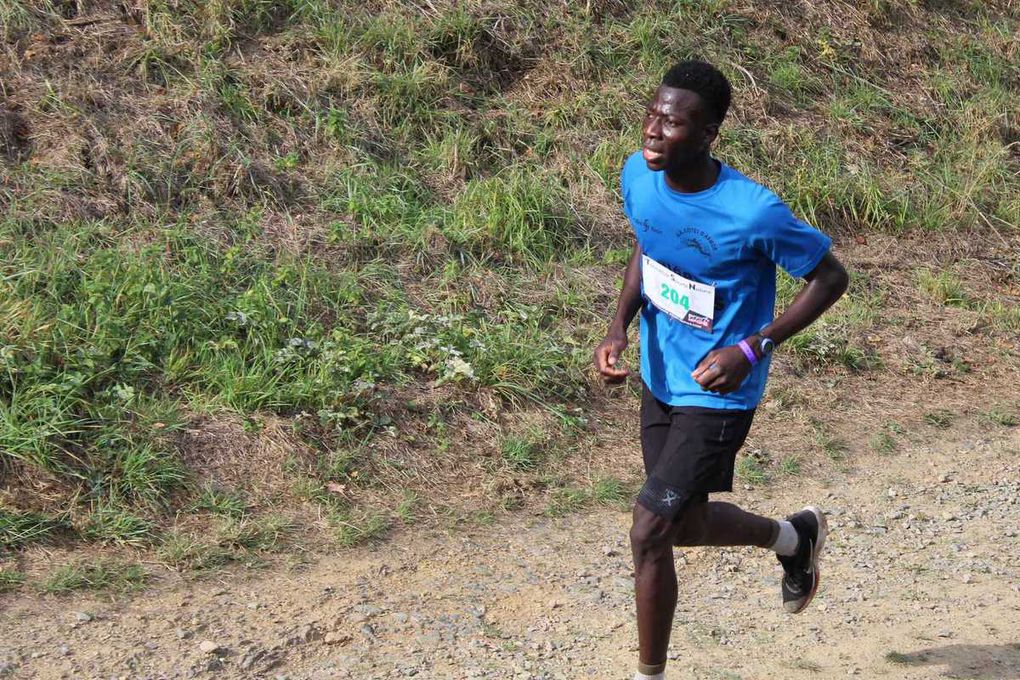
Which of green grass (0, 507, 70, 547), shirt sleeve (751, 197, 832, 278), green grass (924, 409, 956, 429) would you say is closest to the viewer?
shirt sleeve (751, 197, 832, 278)

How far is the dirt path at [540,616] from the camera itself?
3.99 m

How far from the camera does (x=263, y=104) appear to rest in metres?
6.94

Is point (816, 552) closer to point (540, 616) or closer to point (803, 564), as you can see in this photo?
point (803, 564)

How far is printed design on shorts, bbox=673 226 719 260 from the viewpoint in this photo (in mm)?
3383

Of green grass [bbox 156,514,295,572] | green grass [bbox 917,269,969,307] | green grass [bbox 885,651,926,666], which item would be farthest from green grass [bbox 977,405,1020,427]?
green grass [bbox 156,514,295,572]

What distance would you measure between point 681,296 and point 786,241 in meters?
0.33

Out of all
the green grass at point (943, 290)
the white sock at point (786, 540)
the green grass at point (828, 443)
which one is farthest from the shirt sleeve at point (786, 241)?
the green grass at point (943, 290)

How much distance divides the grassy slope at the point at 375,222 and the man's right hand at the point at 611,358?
145cm

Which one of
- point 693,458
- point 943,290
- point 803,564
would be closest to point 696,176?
point 693,458

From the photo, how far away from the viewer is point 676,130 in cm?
337

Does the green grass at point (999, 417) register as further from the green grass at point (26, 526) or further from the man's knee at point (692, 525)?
the green grass at point (26, 526)

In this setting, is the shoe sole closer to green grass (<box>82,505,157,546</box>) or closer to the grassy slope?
the grassy slope

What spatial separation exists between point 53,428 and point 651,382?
231 centimetres

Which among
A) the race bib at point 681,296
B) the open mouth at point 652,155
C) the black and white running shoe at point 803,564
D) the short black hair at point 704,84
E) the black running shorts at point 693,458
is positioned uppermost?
the short black hair at point 704,84
